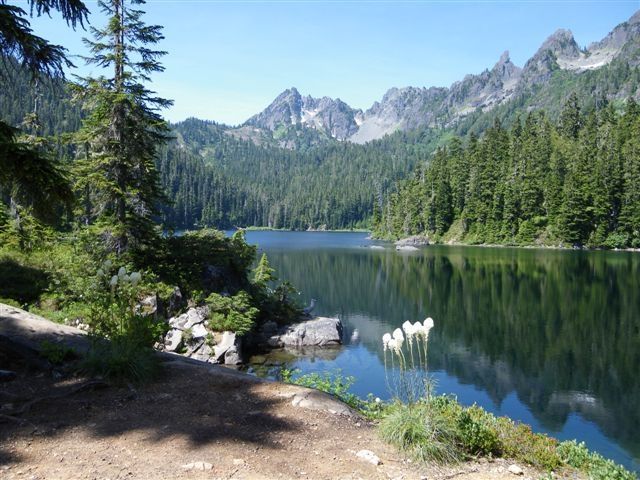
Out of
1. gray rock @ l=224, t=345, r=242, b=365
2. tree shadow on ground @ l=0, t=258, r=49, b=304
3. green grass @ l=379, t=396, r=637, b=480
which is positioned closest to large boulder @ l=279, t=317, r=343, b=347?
gray rock @ l=224, t=345, r=242, b=365

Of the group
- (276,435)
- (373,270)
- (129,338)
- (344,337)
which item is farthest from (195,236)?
(373,270)

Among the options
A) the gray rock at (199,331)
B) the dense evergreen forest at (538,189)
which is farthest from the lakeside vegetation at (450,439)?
the dense evergreen forest at (538,189)

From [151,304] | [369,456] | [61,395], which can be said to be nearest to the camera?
[369,456]

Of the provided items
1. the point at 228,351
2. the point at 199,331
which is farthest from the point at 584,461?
the point at 199,331

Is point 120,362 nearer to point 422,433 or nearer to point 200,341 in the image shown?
point 422,433

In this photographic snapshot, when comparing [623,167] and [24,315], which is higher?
[623,167]

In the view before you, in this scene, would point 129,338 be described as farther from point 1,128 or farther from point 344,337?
point 344,337

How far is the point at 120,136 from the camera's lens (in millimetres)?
18688

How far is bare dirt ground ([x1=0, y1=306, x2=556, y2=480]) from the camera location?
5.04 metres

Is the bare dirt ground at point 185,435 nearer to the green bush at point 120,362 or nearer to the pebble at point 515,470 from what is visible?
the pebble at point 515,470

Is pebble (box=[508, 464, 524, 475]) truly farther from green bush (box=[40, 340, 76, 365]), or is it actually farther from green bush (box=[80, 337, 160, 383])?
green bush (box=[40, 340, 76, 365])

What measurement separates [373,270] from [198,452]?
45.6 metres

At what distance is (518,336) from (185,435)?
21686 millimetres

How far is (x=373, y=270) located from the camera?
50.5 metres
